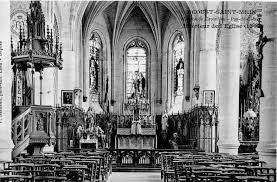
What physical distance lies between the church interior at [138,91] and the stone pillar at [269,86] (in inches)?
1.1

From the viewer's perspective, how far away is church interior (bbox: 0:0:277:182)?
12016 millimetres

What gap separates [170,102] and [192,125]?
7.26 meters

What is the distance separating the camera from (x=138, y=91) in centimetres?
3653

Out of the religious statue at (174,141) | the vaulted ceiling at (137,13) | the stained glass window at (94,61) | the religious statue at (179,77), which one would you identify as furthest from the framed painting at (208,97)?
the stained glass window at (94,61)

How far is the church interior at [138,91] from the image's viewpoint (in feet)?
39.4

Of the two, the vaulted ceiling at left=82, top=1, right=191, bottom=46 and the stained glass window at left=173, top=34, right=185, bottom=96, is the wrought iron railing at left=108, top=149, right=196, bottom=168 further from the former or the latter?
the vaulted ceiling at left=82, top=1, right=191, bottom=46

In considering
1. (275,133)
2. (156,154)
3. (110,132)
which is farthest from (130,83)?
(275,133)

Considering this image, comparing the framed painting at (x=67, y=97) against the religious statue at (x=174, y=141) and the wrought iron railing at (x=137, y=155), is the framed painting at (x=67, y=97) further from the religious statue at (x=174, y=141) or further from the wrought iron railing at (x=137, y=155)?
the religious statue at (x=174, y=141)

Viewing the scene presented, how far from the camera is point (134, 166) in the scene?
21938 mm

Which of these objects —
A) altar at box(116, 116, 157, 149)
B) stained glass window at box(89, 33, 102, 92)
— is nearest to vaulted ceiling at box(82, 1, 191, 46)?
stained glass window at box(89, 33, 102, 92)

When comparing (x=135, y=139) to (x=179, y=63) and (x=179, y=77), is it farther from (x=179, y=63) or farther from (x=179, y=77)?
(x=179, y=63)

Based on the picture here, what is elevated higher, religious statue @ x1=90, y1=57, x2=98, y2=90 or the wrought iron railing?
religious statue @ x1=90, y1=57, x2=98, y2=90

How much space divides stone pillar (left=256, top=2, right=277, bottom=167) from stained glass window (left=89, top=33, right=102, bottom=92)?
24.0 metres

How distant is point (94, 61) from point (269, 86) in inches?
974
